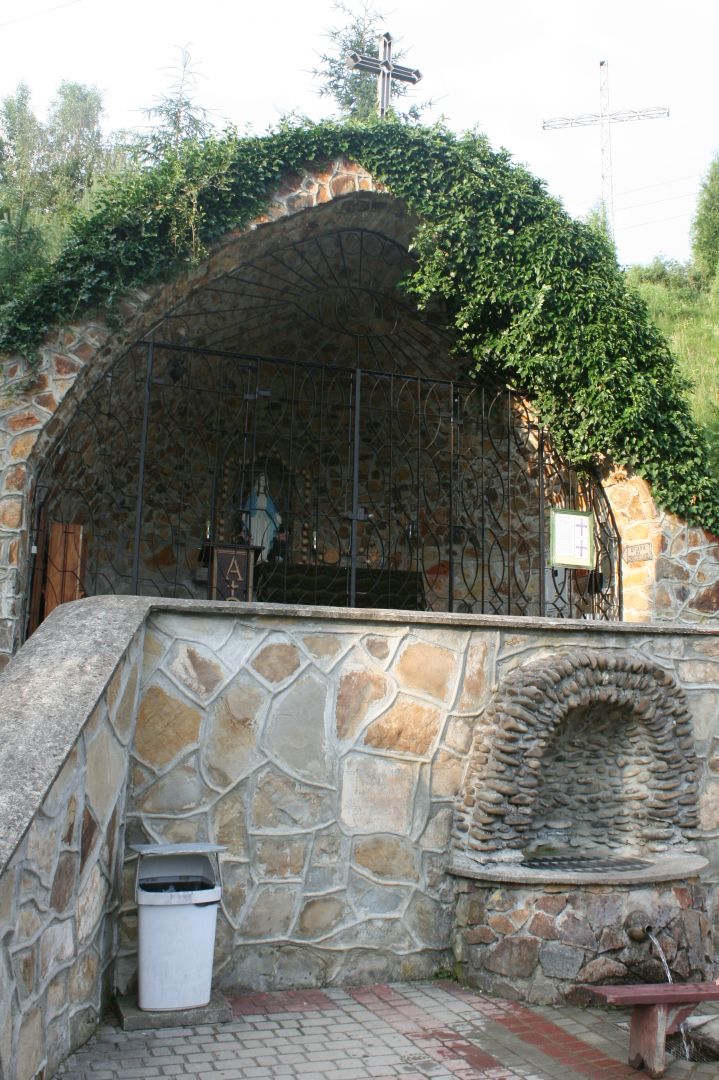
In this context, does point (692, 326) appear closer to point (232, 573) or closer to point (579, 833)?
point (232, 573)

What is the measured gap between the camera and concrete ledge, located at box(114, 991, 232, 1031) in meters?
4.26

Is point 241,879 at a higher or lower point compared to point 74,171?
lower

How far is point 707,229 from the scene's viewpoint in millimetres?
22109

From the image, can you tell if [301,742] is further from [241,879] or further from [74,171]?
[74,171]

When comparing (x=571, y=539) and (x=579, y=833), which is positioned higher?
(x=571, y=539)

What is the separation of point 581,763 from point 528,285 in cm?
416

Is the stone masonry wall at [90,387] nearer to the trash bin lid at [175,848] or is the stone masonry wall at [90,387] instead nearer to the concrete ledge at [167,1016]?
the trash bin lid at [175,848]

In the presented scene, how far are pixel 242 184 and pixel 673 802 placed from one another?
537 cm

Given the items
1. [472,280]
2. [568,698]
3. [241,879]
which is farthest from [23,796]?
[472,280]

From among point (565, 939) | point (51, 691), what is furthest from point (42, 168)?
point (565, 939)

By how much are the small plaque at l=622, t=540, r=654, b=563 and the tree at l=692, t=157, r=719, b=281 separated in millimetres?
15730

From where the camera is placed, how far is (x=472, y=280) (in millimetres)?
8289

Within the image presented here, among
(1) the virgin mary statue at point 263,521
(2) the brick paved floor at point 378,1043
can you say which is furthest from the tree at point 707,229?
(2) the brick paved floor at point 378,1043

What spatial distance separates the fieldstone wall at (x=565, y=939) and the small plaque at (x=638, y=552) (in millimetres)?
3315
